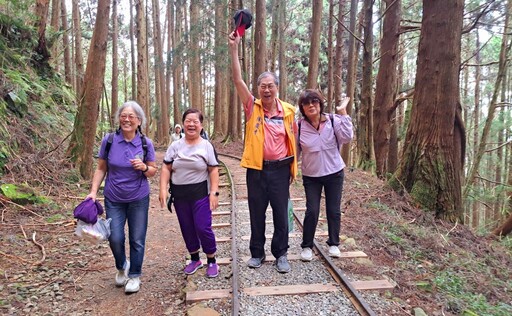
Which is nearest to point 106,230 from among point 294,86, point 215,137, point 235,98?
point 235,98

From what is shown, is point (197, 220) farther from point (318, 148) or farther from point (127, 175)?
point (318, 148)

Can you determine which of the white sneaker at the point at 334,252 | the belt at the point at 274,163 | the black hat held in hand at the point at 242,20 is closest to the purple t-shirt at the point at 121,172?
the belt at the point at 274,163

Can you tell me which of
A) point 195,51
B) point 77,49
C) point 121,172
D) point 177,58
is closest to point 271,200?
point 121,172

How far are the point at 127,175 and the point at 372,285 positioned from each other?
8.70 ft

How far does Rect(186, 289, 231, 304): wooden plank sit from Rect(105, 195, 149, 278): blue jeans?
0.73 m

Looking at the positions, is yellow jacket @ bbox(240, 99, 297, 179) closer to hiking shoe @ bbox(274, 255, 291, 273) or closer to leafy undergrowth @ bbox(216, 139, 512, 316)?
hiking shoe @ bbox(274, 255, 291, 273)

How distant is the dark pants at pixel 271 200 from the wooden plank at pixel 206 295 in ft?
Result: 2.64

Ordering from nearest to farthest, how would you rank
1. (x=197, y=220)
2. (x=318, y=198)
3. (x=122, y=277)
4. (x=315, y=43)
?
1. (x=197, y=220)
2. (x=122, y=277)
3. (x=318, y=198)
4. (x=315, y=43)

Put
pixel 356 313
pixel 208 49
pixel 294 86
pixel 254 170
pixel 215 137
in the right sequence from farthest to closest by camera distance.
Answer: pixel 294 86, pixel 215 137, pixel 208 49, pixel 254 170, pixel 356 313

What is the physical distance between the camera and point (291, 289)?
12.0 feet

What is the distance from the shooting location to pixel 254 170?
405cm

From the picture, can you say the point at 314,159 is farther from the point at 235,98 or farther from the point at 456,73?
the point at 235,98

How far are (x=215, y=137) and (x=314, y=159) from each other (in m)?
19.4

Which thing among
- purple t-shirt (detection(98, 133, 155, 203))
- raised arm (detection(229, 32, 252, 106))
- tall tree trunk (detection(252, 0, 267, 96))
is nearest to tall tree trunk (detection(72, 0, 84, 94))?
tall tree trunk (detection(252, 0, 267, 96))
